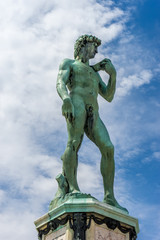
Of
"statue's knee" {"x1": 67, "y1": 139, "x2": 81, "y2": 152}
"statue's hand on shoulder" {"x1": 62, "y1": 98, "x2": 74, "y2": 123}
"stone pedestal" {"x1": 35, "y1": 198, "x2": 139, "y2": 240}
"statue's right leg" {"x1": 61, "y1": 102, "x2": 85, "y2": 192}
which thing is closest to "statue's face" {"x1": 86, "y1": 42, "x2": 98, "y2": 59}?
"statue's right leg" {"x1": 61, "y1": 102, "x2": 85, "y2": 192}

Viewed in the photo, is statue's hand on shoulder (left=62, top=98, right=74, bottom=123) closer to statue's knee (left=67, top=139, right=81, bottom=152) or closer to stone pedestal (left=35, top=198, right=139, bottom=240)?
statue's knee (left=67, top=139, right=81, bottom=152)

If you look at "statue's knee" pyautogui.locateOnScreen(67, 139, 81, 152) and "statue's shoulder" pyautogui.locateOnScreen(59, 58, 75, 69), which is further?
"statue's shoulder" pyautogui.locateOnScreen(59, 58, 75, 69)

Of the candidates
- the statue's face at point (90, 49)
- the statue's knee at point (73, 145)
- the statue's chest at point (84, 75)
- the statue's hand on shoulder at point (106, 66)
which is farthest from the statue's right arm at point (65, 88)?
the statue's hand on shoulder at point (106, 66)

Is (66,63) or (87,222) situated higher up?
(66,63)

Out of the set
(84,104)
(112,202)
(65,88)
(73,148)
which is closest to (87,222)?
(112,202)

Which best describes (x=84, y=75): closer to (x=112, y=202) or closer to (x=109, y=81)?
(x=109, y=81)

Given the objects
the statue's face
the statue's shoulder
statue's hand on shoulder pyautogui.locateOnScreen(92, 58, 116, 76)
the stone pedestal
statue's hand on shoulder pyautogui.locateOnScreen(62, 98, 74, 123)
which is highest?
the statue's face

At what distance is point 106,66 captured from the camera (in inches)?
422

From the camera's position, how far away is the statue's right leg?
31.0 ft

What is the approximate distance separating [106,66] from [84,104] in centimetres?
125

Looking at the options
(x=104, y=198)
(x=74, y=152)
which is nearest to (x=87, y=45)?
(x=74, y=152)

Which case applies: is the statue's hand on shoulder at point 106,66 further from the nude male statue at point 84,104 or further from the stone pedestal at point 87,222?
the stone pedestal at point 87,222

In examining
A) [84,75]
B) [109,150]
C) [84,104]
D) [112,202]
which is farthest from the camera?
[84,75]

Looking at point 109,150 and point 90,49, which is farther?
point 90,49
